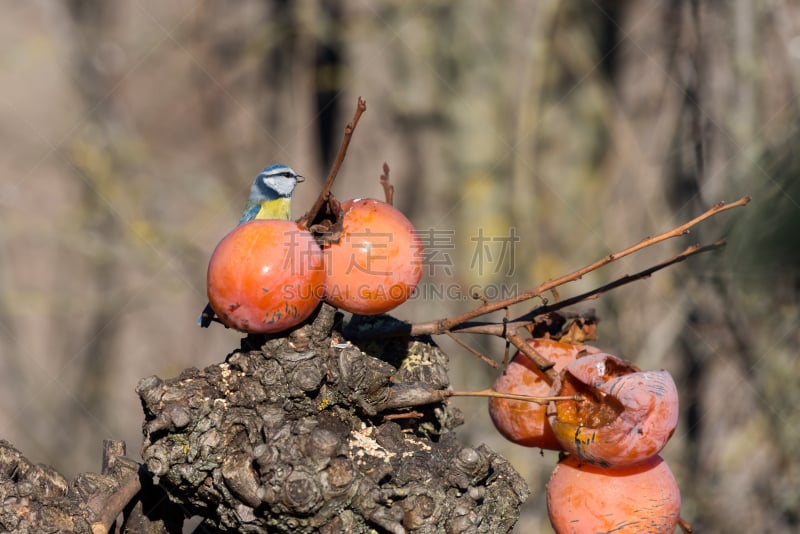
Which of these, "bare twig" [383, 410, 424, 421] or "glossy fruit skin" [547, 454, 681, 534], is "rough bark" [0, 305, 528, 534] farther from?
"glossy fruit skin" [547, 454, 681, 534]

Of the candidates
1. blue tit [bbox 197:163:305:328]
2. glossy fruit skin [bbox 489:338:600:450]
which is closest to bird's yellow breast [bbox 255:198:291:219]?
blue tit [bbox 197:163:305:328]

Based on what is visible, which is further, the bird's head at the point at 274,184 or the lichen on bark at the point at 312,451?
the bird's head at the point at 274,184

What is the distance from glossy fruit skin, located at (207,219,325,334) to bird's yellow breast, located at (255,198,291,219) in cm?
227

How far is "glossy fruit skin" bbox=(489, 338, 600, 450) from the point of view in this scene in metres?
1.70

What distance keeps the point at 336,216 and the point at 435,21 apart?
4.47 m

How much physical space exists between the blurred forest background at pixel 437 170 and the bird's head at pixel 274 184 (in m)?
1.10

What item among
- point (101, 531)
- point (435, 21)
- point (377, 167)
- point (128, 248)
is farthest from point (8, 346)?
point (101, 531)

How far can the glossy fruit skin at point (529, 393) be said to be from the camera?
1.70 meters

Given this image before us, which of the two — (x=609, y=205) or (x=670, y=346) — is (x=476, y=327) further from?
(x=609, y=205)

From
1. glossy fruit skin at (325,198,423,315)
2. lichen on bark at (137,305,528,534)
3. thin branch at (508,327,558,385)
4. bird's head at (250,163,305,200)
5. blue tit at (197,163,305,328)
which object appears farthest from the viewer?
blue tit at (197,163,305,328)

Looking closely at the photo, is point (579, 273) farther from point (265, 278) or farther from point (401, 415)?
point (265, 278)

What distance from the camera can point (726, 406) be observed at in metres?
4.88

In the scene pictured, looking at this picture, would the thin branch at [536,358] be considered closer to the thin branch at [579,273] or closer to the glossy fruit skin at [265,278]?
the thin branch at [579,273]

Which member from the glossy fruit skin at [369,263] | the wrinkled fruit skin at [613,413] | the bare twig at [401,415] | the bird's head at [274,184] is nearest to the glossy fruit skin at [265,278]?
the glossy fruit skin at [369,263]
